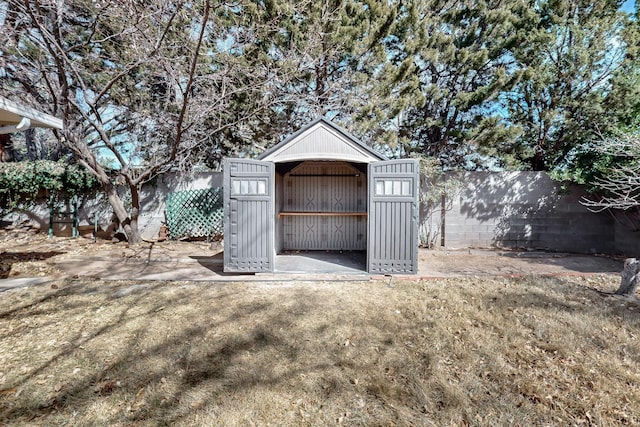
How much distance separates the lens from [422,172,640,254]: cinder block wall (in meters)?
6.76

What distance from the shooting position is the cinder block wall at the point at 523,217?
6.76 meters

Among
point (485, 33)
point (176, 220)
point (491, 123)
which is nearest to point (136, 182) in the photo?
point (176, 220)

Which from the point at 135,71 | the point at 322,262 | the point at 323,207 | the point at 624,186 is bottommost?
the point at 322,262

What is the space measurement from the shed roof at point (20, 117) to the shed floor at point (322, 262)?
12.7 ft

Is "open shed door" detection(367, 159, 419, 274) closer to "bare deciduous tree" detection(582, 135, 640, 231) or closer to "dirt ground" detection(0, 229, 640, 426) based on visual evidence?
"dirt ground" detection(0, 229, 640, 426)

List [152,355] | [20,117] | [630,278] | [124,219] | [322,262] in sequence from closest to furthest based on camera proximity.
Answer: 1. [152,355]
2. [20,117]
3. [630,278]
4. [322,262]
5. [124,219]

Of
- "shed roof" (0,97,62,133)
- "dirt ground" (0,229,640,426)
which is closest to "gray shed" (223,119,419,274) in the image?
"dirt ground" (0,229,640,426)

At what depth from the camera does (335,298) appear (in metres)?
3.73

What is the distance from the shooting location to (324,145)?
181 inches

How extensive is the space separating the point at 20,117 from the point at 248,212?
310cm

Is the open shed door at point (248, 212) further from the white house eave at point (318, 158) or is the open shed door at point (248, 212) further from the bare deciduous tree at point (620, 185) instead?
the bare deciduous tree at point (620, 185)

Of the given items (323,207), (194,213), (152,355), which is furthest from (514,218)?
(194,213)

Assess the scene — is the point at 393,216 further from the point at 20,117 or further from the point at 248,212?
the point at 20,117

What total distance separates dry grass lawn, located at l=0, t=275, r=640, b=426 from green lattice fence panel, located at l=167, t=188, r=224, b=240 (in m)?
3.76
